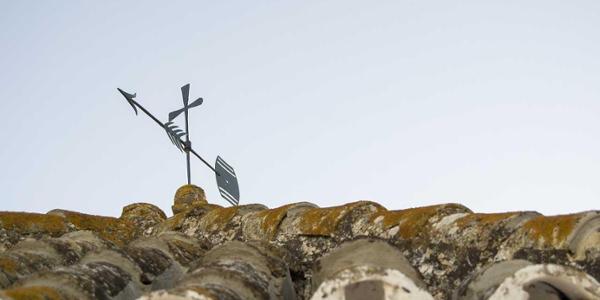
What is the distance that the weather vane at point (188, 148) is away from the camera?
981 centimetres

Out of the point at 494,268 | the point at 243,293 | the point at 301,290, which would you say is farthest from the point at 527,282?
the point at 301,290

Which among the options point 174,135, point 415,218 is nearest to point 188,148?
point 174,135

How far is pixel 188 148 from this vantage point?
10.3 meters

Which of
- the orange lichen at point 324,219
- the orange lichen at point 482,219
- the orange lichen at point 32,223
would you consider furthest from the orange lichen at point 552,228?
the orange lichen at point 32,223

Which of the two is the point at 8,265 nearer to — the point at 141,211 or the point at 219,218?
the point at 219,218

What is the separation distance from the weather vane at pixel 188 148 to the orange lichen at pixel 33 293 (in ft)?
17.8

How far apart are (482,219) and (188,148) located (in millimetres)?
5338

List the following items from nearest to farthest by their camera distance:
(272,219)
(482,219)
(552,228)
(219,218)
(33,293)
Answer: (33,293)
(552,228)
(482,219)
(272,219)
(219,218)

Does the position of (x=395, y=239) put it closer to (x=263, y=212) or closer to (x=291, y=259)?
(x=291, y=259)

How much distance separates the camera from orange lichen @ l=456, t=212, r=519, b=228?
5.48 metres

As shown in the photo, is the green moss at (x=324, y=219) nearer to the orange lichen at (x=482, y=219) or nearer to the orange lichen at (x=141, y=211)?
the orange lichen at (x=482, y=219)

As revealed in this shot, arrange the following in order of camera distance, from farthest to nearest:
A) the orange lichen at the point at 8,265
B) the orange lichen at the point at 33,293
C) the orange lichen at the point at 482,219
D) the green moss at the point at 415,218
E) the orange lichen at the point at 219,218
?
the orange lichen at the point at 219,218 < the green moss at the point at 415,218 < the orange lichen at the point at 482,219 < the orange lichen at the point at 8,265 < the orange lichen at the point at 33,293

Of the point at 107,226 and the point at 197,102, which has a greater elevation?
the point at 197,102

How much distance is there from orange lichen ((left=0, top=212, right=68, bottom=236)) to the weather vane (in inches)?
81.3
